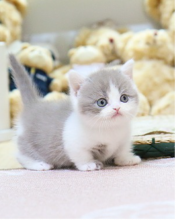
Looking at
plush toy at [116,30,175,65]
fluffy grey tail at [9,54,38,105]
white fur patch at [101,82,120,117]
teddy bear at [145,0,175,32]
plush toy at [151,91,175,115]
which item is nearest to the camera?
white fur patch at [101,82,120,117]

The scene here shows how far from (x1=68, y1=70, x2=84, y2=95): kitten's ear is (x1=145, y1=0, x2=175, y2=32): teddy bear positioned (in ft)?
3.80

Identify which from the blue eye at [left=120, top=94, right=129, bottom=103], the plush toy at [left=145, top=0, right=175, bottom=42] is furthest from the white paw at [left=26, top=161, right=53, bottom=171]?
the plush toy at [left=145, top=0, right=175, bottom=42]

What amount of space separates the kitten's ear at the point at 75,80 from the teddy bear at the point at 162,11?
116cm

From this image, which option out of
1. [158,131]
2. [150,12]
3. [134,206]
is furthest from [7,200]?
[150,12]

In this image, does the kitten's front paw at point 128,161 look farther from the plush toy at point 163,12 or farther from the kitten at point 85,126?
the plush toy at point 163,12

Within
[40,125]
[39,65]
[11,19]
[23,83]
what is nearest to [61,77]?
[39,65]

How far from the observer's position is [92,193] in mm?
870

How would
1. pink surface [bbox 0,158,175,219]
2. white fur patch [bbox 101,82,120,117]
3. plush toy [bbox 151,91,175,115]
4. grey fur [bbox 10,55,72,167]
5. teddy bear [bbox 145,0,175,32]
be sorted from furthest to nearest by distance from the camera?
teddy bear [bbox 145,0,175,32]
plush toy [bbox 151,91,175,115]
grey fur [bbox 10,55,72,167]
white fur patch [bbox 101,82,120,117]
pink surface [bbox 0,158,175,219]

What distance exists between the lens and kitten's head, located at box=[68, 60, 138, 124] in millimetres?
1077

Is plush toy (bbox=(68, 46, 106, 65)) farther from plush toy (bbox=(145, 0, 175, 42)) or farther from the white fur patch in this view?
the white fur patch

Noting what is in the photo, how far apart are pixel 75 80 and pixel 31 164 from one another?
33 centimetres

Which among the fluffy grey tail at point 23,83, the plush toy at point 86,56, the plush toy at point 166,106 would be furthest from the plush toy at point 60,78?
the fluffy grey tail at point 23,83

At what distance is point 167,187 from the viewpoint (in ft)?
2.85

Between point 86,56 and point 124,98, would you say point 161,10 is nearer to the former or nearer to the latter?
point 86,56
